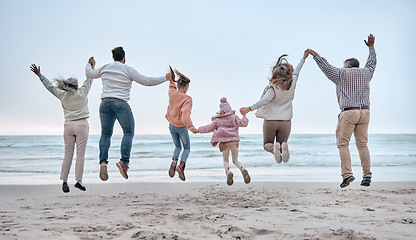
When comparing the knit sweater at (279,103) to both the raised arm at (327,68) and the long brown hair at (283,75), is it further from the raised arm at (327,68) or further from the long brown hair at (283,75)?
the raised arm at (327,68)

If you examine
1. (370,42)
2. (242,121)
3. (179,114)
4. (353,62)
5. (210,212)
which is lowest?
(210,212)

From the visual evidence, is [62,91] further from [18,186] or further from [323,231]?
[323,231]

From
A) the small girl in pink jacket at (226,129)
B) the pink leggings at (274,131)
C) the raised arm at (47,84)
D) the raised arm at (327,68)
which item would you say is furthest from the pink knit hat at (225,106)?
the raised arm at (47,84)

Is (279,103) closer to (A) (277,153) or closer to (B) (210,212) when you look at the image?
(A) (277,153)

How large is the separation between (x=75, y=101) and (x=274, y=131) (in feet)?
10.8

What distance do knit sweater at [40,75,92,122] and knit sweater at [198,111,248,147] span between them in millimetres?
1958

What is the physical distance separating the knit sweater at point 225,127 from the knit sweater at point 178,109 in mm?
297

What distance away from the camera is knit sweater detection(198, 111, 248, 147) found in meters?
6.46

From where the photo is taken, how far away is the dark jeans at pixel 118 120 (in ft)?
20.0

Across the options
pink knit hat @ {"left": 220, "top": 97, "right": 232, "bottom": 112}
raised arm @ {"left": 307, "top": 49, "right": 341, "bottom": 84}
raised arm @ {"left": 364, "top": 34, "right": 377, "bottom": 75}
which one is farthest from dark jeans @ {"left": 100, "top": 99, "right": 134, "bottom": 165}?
raised arm @ {"left": 364, "top": 34, "right": 377, "bottom": 75}

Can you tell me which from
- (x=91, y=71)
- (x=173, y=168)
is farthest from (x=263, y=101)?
(x=91, y=71)

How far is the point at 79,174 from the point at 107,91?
151 centimetres

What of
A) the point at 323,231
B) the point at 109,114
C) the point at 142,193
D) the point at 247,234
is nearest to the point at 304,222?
the point at 323,231

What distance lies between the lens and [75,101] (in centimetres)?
662
